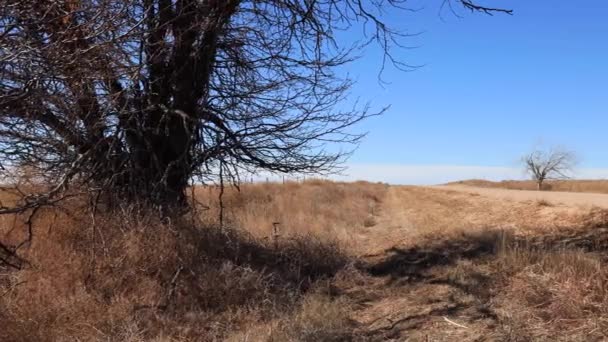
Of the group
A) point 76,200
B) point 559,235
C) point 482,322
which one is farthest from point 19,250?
point 559,235

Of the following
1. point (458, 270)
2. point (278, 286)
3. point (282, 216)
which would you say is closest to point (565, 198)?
point (282, 216)

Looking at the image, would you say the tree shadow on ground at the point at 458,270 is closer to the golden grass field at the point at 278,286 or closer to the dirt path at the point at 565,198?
the golden grass field at the point at 278,286

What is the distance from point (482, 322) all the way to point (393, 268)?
139 inches

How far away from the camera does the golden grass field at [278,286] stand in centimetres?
585

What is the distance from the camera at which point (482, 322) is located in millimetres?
5797

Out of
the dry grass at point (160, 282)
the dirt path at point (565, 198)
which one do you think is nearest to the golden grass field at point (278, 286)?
the dry grass at point (160, 282)

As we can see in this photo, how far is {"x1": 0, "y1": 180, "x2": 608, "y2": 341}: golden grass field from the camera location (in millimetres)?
5852

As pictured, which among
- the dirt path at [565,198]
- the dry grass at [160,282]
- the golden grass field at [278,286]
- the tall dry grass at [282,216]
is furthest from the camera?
the dirt path at [565,198]

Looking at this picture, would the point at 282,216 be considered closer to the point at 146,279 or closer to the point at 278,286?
the point at 278,286

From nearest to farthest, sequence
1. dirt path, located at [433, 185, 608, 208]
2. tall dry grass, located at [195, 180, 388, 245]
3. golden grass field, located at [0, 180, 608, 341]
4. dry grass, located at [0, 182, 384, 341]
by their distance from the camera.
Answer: golden grass field, located at [0, 180, 608, 341] < dry grass, located at [0, 182, 384, 341] < tall dry grass, located at [195, 180, 388, 245] < dirt path, located at [433, 185, 608, 208]

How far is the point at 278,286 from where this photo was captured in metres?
7.89

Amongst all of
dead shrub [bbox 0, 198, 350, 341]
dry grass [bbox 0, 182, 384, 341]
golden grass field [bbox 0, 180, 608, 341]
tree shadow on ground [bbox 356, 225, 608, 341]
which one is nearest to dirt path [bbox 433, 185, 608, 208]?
tree shadow on ground [bbox 356, 225, 608, 341]

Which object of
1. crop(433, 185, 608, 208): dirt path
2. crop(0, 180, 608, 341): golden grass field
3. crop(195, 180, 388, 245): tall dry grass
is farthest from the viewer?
crop(433, 185, 608, 208): dirt path

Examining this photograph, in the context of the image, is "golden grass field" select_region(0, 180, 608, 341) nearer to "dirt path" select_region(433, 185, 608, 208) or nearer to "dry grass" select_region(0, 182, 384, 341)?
"dry grass" select_region(0, 182, 384, 341)
